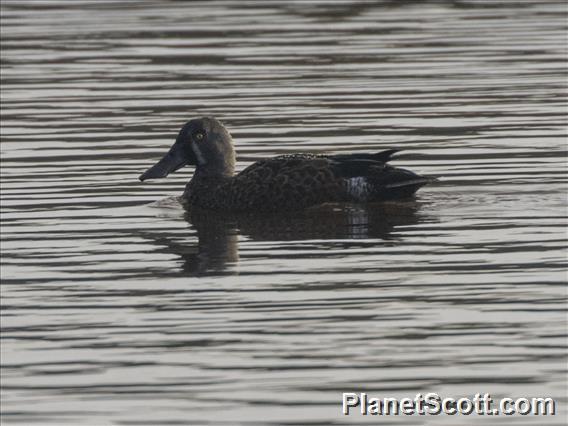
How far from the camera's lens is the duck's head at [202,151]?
51.1 ft

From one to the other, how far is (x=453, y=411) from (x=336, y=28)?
20952mm

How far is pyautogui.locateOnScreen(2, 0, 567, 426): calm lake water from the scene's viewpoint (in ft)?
30.0

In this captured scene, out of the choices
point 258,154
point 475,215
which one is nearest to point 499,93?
point 258,154

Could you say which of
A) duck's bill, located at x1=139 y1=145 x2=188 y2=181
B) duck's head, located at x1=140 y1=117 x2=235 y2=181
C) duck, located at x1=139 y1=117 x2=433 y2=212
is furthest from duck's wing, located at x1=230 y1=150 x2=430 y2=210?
duck's bill, located at x1=139 y1=145 x2=188 y2=181

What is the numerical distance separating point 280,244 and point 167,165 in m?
2.84

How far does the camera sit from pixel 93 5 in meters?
33.5

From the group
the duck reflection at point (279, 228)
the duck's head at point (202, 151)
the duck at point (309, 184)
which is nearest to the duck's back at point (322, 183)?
the duck at point (309, 184)

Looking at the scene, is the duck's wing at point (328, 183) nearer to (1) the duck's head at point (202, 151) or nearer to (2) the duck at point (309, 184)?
(2) the duck at point (309, 184)

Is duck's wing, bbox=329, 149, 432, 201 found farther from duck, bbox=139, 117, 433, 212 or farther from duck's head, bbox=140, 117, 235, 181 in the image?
duck's head, bbox=140, 117, 235, 181

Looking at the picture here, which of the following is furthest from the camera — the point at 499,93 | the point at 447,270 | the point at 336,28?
the point at 336,28

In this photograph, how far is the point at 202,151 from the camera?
A: 1561 cm

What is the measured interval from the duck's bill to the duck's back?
94 centimetres

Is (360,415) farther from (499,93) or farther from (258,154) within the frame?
(499,93)

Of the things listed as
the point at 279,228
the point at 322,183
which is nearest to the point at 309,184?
the point at 322,183
